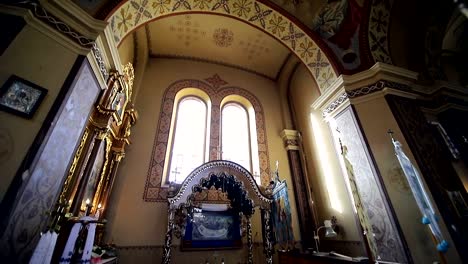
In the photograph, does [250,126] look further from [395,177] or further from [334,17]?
[395,177]

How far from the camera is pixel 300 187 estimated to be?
5598 mm

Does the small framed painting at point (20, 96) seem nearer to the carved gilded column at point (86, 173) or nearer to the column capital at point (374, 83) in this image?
the carved gilded column at point (86, 173)

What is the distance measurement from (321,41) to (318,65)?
545 mm

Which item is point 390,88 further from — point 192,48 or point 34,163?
point 192,48

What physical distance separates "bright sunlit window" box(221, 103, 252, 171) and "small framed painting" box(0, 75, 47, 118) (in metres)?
4.33

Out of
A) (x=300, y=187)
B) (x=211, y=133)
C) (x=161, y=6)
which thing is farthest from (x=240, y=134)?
(x=161, y=6)

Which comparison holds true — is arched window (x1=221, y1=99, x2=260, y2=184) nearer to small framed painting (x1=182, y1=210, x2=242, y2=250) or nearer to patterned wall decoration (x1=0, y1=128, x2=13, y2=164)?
small framed painting (x1=182, y1=210, x2=242, y2=250)

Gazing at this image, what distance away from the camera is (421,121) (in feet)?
11.5

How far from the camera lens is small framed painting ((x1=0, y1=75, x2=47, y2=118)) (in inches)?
76.9

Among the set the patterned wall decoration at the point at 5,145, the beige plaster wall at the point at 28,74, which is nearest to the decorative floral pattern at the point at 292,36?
the beige plaster wall at the point at 28,74

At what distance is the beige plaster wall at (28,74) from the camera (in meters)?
1.85

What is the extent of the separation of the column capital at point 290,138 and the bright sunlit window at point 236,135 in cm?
126

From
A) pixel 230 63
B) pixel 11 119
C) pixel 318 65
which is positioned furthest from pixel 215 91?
pixel 11 119

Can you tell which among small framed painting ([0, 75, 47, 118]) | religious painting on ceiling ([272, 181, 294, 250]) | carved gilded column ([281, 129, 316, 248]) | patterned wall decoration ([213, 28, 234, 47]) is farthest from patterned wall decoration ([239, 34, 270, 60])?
small framed painting ([0, 75, 47, 118])
